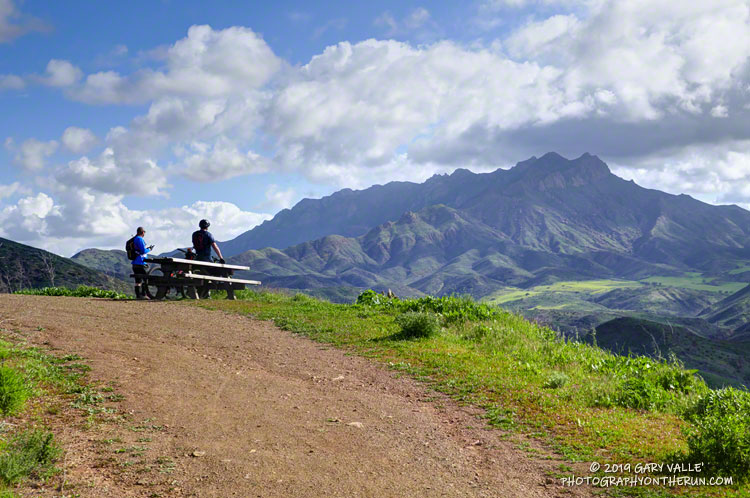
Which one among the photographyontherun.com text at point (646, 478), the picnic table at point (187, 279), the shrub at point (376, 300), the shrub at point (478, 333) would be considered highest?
the picnic table at point (187, 279)

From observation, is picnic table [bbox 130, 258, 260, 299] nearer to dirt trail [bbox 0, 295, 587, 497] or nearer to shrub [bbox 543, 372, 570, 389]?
dirt trail [bbox 0, 295, 587, 497]

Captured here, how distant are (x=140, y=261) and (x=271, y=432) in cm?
1502

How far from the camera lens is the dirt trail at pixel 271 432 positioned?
5.67 meters

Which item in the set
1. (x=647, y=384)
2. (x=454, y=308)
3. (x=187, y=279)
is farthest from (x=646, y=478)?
(x=187, y=279)

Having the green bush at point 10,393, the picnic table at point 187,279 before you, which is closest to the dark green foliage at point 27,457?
the green bush at point 10,393

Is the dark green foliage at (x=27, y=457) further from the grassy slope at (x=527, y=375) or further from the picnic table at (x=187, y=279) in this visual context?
the picnic table at (x=187, y=279)

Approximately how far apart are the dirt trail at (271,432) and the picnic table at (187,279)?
768 centimetres

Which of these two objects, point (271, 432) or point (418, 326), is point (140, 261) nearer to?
point (418, 326)

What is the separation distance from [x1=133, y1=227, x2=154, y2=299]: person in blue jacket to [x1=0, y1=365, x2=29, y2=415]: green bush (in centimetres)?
1336

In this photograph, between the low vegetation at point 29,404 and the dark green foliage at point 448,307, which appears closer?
the low vegetation at point 29,404

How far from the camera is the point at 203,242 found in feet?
70.0

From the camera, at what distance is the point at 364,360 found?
39.0 feet

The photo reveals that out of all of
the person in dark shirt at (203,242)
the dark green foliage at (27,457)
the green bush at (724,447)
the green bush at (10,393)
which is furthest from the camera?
the person in dark shirt at (203,242)

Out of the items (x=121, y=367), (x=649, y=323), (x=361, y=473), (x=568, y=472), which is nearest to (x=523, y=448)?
(x=568, y=472)
